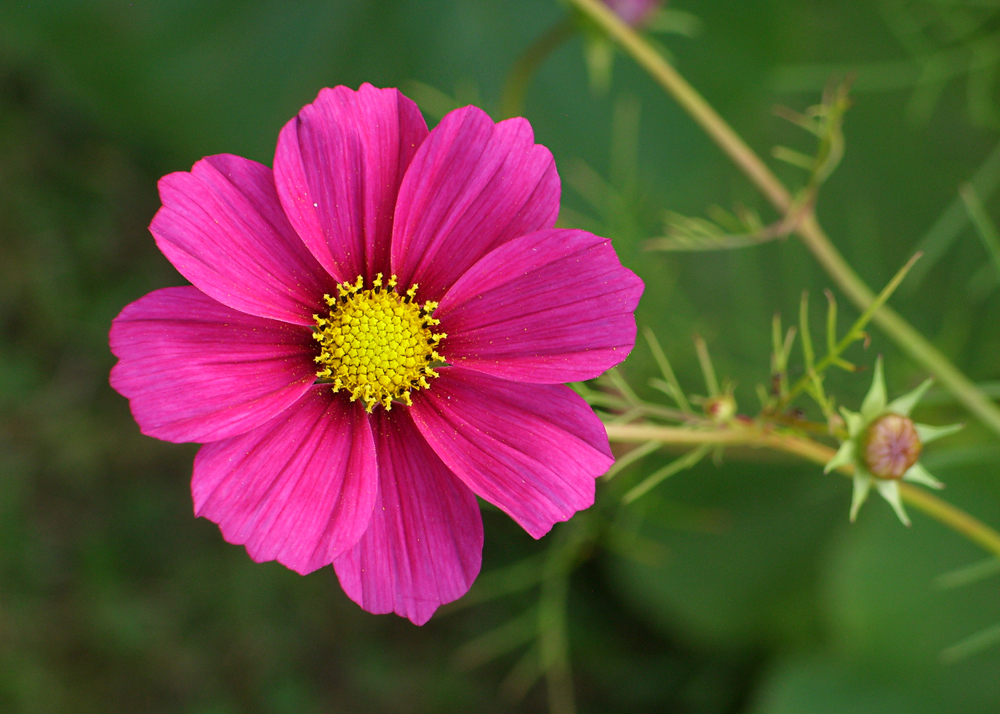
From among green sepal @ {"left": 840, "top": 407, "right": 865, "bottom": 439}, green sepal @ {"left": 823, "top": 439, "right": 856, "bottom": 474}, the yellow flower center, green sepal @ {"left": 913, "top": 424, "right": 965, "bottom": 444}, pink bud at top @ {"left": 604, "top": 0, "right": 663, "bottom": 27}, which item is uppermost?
pink bud at top @ {"left": 604, "top": 0, "right": 663, "bottom": 27}

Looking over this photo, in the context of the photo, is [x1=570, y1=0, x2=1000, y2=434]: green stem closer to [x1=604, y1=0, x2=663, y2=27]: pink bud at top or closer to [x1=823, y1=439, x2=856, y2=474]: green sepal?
[x1=604, y1=0, x2=663, y2=27]: pink bud at top

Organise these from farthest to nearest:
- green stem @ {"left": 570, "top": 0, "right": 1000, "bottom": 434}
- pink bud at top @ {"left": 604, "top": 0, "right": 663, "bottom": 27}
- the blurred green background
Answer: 1. the blurred green background
2. pink bud at top @ {"left": 604, "top": 0, "right": 663, "bottom": 27}
3. green stem @ {"left": 570, "top": 0, "right": 1000, "bottom": 434}

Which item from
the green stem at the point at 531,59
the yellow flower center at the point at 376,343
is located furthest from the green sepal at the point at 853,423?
the green stem at the point at 531,59

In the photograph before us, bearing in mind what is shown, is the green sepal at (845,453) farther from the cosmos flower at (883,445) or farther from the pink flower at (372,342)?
the pink flower at (372,342)

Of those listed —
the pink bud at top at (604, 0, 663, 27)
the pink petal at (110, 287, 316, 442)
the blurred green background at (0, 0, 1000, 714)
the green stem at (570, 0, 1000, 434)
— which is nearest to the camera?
the pink petal at (110, 287, 316, 442)

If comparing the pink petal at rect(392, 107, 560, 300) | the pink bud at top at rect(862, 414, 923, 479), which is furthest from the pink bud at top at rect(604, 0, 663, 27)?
the pink bud at top at rect(862, 414, 923, 479)

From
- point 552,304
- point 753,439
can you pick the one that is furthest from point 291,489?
point 753,439

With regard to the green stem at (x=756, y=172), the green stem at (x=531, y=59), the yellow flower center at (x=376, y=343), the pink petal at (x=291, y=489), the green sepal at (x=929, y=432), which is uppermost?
the green stem at (x=531, y=59)
